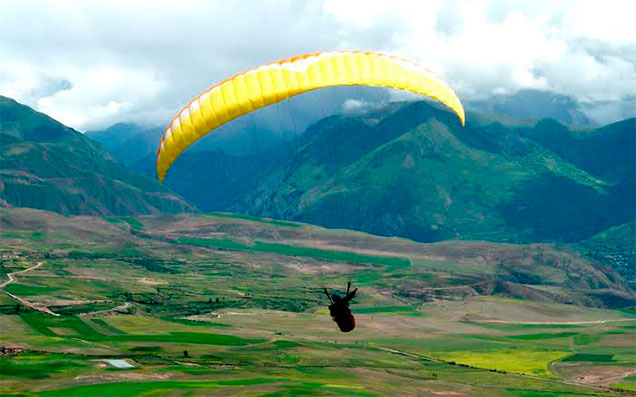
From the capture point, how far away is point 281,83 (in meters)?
34.4

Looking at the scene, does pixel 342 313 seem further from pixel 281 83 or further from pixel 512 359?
pixel 512 359

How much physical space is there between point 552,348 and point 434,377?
7452cm

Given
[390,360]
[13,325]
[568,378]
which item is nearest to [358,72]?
[390,360]

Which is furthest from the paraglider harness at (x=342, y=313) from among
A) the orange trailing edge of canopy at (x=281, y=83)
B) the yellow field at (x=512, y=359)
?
the yellow field at (x=512, y=359)

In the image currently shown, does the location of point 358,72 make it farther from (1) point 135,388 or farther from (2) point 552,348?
(2) point 552,348

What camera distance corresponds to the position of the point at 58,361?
10638 centimetres

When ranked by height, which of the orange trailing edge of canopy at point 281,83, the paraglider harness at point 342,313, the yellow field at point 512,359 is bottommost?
the yellow field at point 512,359

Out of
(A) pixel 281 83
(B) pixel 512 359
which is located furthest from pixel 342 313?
(B) pixel 512 359

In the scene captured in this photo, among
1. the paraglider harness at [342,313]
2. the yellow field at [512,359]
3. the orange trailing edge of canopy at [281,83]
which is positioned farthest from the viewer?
the yellow field at [512,359]

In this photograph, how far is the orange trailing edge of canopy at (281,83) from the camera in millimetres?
34438

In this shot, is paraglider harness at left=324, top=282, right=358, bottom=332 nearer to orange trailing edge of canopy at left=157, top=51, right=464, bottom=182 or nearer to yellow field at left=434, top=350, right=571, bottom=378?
orange trailing edge of canopy at left=157, top=51, right=464, bottom=182

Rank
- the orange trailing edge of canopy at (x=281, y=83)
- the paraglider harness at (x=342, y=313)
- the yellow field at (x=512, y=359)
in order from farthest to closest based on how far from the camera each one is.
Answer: the yellow field at (x=512, y=359)
the paraglider harness at (x=342, y=313)
the orange trailing edge of canopy at (x=281, y=83)

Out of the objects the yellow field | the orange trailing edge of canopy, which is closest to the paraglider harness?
the orange trailing edge of canopy

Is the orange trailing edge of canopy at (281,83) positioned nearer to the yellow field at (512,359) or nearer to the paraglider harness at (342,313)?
the paraglider harness at (342,313)
